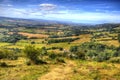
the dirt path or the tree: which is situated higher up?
the tree

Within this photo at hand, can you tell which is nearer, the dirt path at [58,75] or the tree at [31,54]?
the dirt path at [58,75]

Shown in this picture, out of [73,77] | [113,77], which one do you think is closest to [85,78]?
[73,77]

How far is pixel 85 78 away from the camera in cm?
2659

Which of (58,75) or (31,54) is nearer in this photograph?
(58,75)

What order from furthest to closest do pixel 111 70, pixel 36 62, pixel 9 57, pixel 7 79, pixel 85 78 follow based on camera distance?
pixel 9 57 < pixel 36 62 < pixel 111 70 < pixel 85 78 < pixel 7 79

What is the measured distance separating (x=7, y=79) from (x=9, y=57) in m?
19.1

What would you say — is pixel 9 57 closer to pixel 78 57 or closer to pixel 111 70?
pixel 78 57

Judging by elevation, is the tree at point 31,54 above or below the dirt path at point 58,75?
above

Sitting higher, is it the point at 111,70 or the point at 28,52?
the point at 28,52

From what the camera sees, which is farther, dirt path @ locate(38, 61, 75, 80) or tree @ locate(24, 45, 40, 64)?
tree @ locate(24, 45, 40, 64)

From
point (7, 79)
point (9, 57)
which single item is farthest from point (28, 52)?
point (7, 79)

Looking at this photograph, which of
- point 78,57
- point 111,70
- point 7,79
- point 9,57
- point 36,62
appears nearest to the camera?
point 7,79

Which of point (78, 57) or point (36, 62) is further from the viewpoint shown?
point (78, 57)

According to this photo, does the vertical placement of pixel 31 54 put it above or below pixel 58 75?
above
